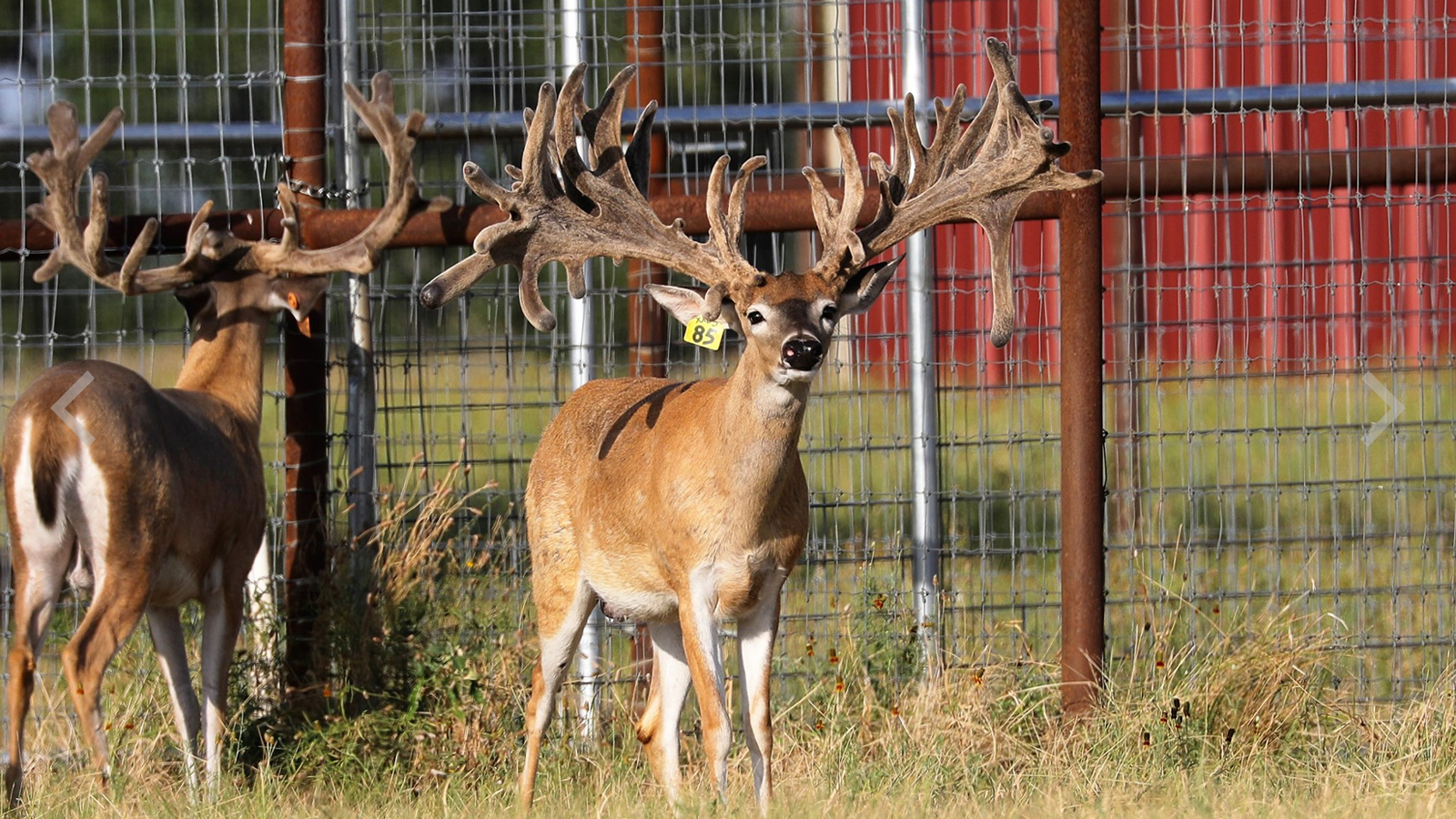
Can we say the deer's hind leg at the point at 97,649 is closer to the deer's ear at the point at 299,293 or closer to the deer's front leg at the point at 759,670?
the deer's ear at the point at 299,293

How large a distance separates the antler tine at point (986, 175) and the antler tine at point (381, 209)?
1631 millimetres

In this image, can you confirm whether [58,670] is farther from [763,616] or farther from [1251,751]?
[1251,751]

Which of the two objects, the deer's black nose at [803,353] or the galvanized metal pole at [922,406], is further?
the galvanized metal pole at [922,406]

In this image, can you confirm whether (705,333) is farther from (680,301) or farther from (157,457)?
(157,457)

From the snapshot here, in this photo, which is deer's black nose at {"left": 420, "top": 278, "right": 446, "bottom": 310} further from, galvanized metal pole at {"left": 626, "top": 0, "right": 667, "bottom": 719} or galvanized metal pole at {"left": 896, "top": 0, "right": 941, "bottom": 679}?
galvanized metal pole at {"left": 896, "top": 0, "right": 941, "bottom": 679}

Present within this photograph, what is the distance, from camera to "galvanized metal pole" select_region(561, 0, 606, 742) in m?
6.08

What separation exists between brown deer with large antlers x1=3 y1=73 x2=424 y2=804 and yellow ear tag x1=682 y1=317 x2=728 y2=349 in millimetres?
1257

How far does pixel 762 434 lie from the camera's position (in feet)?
16.6

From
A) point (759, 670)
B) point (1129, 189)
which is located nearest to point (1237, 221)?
point (1129, 189)

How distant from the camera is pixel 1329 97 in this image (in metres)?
6.11

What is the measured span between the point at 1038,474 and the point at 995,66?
5.10 meters

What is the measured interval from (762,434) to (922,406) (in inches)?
51.6

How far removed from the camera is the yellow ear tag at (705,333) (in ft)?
17.5

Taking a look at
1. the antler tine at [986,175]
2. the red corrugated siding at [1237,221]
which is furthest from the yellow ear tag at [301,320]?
the red corrugated siding at [1237,221]
